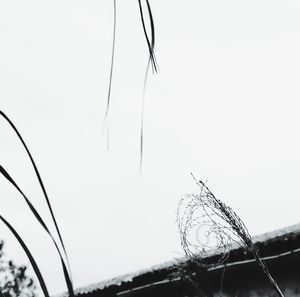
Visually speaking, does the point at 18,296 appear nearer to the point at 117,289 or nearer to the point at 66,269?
the point at 117,289

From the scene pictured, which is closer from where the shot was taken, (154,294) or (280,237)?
(280,237)

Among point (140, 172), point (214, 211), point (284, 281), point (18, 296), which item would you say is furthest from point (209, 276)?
point (18, 296)

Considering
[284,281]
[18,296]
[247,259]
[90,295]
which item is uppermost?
[18,296]

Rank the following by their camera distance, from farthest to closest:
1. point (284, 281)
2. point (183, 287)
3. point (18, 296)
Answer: point (18, 296) → point (183, 287) → point (284, 281)

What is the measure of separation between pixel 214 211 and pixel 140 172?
58.1 inches

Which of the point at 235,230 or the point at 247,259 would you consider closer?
the point at 235,230

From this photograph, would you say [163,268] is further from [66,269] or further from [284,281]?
[66,269]

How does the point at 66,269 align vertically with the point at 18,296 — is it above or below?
below

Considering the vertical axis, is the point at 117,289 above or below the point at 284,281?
above

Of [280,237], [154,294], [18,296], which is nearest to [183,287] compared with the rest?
[154,294]

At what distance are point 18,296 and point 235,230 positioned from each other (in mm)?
14025

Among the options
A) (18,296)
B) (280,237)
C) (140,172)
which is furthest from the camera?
(18,296)

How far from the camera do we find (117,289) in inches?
220

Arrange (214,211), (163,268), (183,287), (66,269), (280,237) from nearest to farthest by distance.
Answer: (66,269), (214,211), (280,237), (163,268), (183,287)
